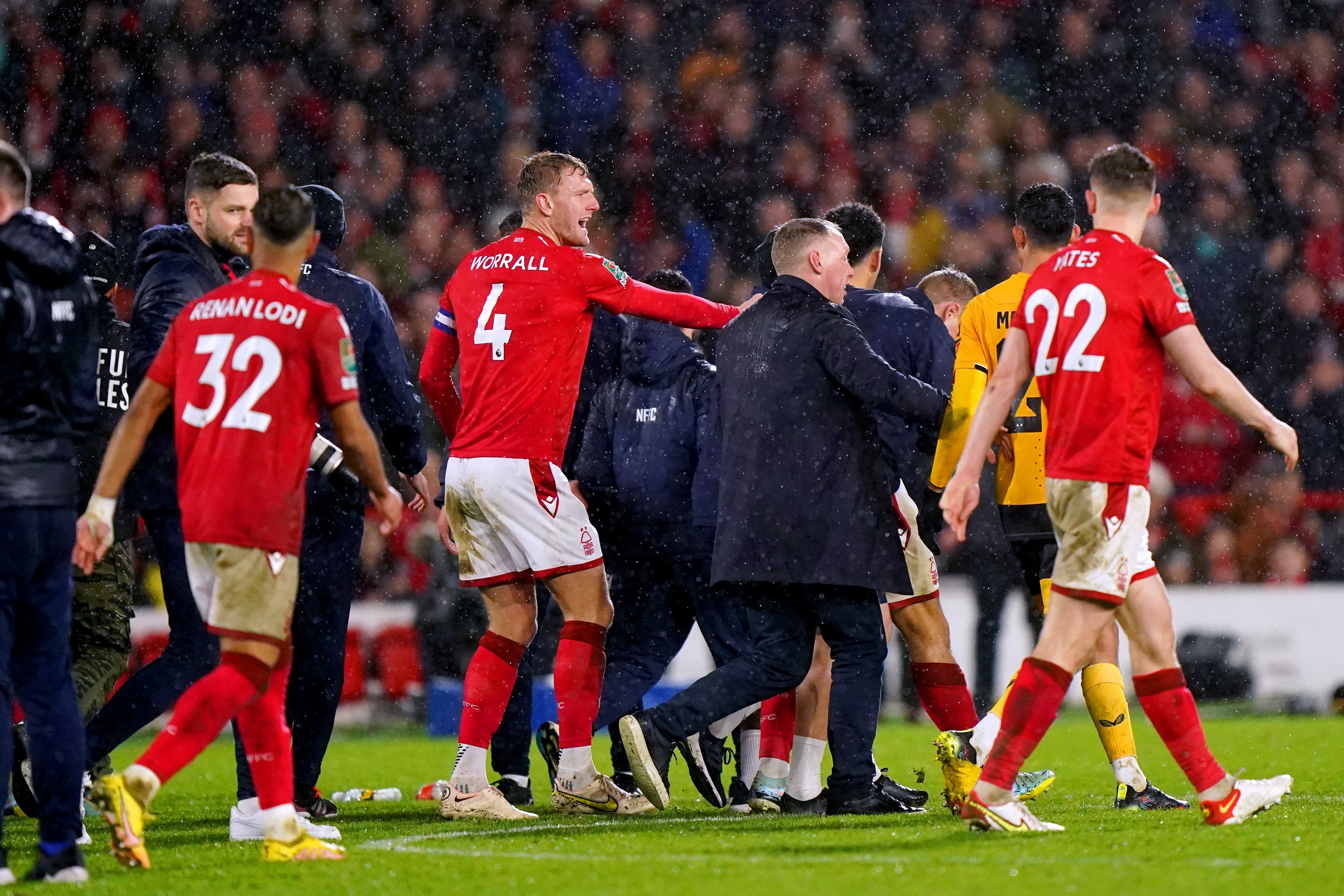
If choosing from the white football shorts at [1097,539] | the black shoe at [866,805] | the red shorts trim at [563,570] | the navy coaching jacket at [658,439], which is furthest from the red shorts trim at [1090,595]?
the navy coaching jacket at [658,439]

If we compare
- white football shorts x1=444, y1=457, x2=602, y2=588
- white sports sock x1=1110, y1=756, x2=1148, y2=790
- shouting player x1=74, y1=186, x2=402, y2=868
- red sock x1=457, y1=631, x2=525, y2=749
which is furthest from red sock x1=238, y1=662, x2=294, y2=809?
white sports sock x1=1110, y1=756, x2=1148, y2=790

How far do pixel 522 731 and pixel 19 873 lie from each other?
93.8 inches

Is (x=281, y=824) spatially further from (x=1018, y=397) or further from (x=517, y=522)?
(x=1018, y=397)

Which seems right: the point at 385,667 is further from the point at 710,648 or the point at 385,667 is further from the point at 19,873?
the point at 19,873

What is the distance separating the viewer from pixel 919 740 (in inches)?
390

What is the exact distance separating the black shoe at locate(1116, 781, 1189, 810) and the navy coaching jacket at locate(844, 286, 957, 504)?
4.20 ft

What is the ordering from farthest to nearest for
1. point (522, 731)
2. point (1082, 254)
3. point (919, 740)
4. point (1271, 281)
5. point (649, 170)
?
point (649, 170)
point (1271, 281)
point (919, 740)
point (522, 731)
point (1082, 254)

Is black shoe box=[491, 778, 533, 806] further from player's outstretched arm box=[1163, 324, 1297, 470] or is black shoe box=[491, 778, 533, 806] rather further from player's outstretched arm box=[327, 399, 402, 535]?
player's outstretched arm box=[1163, 324, 1297, 470]

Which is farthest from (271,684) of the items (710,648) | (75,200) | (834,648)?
(75,200)

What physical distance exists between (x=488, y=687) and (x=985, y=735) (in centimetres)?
176

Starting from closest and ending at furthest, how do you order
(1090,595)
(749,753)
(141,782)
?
(141,782), (1090,595), (749,753)

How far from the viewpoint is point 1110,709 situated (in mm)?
5980

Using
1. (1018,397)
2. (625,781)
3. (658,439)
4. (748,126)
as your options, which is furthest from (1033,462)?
(748,126)

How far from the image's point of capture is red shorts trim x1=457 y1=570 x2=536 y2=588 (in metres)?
6.09
